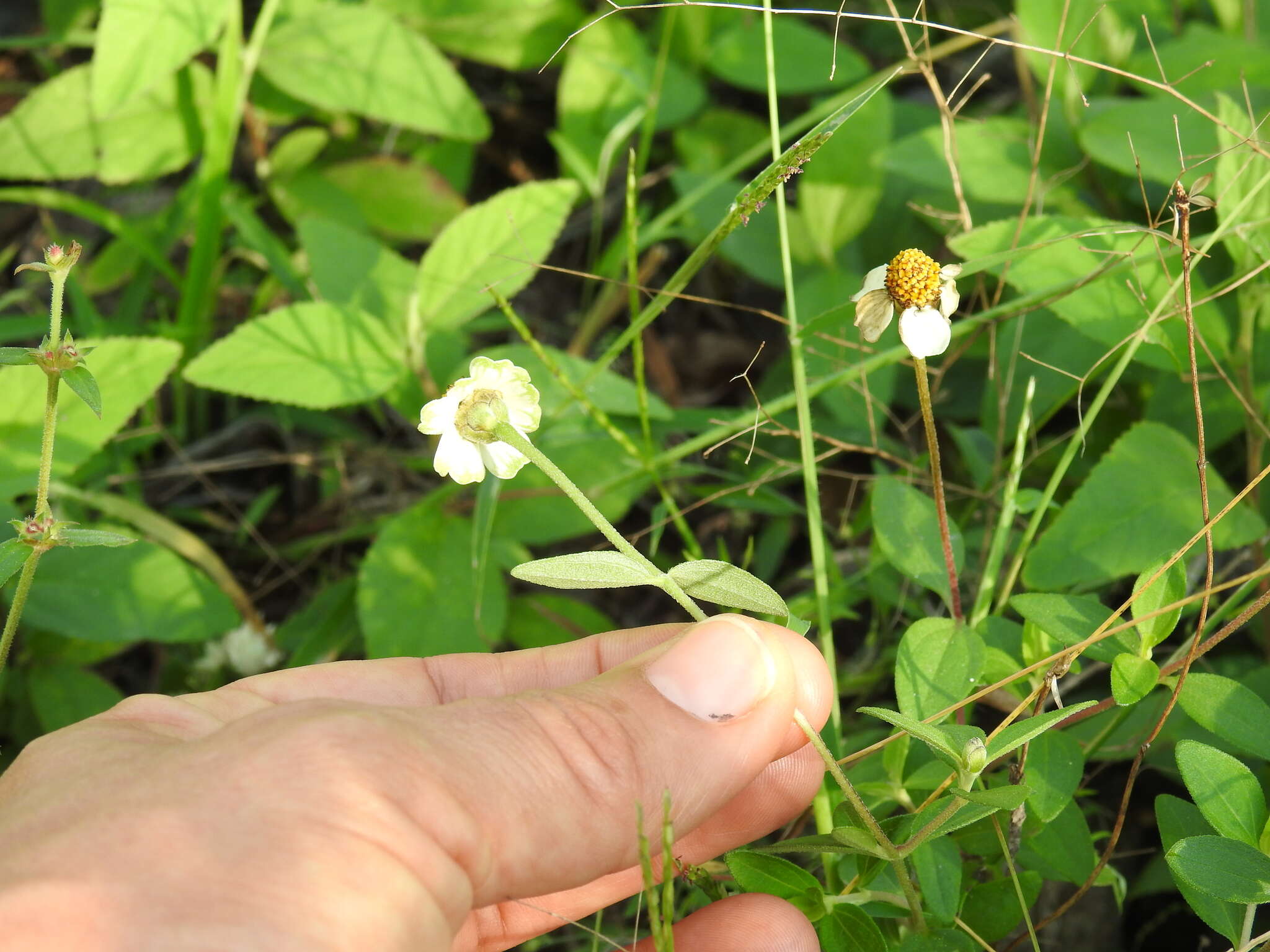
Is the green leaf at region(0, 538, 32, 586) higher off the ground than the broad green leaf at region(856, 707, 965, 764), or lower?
higher

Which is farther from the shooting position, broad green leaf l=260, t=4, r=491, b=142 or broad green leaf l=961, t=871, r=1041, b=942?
broad green leaf l=260, t=4, r=491, b=142

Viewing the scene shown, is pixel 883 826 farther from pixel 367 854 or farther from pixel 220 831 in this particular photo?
pixel 220 831

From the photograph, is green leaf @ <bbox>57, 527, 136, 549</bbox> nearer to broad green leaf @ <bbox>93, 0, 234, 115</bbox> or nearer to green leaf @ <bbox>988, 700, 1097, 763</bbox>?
green leaf @ <bbox>988, 700, 1097, 763</bbox>

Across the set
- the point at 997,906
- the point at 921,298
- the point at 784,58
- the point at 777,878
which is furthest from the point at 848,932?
the point at 784,58

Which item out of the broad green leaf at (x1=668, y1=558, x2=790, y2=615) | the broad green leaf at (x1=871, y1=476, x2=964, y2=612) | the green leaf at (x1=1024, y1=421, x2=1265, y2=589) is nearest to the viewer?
the broad green leaf at (x1=668, y1=558, x2=790, y2=615)

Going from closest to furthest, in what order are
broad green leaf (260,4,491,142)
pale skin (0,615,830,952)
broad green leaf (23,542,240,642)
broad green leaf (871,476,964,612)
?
pale skin (0,615,830,952) → broad green leaf (871,476,964,612) → broad green leaf (23,542,240,642) → broad green leaf (260,4,491,142)

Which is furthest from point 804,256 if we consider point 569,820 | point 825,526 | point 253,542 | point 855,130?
point 569,820

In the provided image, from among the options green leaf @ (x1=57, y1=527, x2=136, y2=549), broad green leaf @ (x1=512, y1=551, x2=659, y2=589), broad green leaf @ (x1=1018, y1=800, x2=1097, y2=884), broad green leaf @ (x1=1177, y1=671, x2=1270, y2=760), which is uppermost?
broad green leaf @ (x1=512, y1=551, x2=659, y2=589)

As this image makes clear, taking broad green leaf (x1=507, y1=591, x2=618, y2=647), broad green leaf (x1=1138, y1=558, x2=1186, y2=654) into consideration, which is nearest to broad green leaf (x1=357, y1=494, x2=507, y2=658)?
broad green leaf (x1=507, y1=591, x2=618, y2=647)
